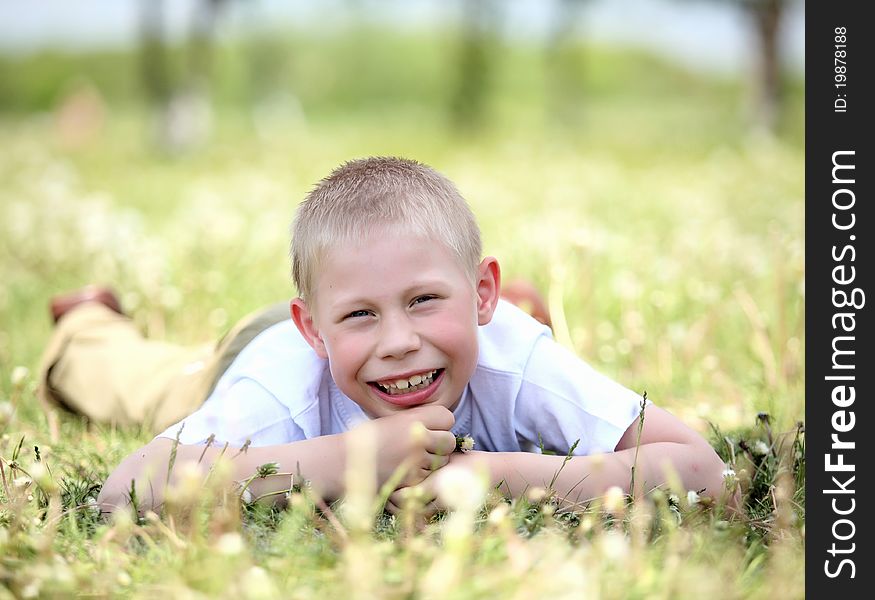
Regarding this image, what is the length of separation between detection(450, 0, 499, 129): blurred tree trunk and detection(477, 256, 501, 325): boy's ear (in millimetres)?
16972

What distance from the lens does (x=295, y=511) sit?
2.18 m

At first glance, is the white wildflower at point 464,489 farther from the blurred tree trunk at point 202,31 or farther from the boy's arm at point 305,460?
the blurred tree trunk at point 202,31

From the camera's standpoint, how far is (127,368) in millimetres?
4258

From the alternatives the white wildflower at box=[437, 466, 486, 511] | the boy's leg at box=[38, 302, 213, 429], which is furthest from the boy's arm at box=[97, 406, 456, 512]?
the boy's leg at box=[38, 302, 213, 429]

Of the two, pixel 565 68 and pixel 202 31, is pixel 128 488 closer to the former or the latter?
pixel 202 31

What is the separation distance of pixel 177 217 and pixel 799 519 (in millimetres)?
6673

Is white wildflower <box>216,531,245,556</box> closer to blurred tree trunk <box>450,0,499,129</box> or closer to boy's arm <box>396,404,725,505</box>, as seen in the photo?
boy's arm <box>396,404,725,505</box>
